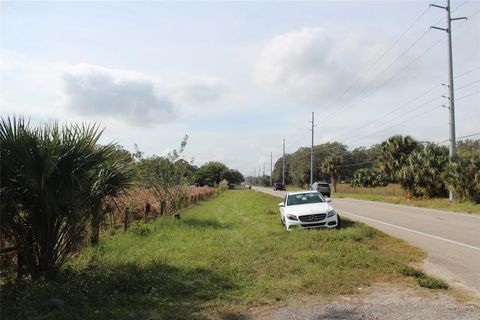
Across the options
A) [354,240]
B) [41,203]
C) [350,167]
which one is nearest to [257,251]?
[354,240]

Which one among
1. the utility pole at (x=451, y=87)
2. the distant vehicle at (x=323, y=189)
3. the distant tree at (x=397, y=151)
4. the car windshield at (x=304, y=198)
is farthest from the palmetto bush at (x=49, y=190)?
the distant vehicle at (x=323, y=189)

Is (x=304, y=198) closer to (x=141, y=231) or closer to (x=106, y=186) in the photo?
(x=141, y=231)

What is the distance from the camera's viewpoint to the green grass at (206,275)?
20.0ft

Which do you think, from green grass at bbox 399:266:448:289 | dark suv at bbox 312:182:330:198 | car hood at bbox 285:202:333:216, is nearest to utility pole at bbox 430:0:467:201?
dark suv at bbox 312:182:330:198

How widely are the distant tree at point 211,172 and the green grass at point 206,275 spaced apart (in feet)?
352

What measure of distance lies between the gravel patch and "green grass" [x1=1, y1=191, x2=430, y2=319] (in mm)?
441

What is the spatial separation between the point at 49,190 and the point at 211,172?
391 feet

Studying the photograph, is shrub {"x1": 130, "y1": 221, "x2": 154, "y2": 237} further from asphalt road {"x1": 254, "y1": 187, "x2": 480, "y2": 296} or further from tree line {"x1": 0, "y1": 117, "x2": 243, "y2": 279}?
A: asphalt road {"x1": 254, "y1": 187, "x2": 480, "y2": 296}

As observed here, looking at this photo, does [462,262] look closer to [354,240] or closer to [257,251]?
[354,240]

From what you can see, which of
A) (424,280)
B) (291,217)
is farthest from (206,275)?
(291,217)

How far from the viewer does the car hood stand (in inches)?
579

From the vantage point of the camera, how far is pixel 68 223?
7.60 meters

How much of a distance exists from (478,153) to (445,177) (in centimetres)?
271

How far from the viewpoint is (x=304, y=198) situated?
16.7 m
